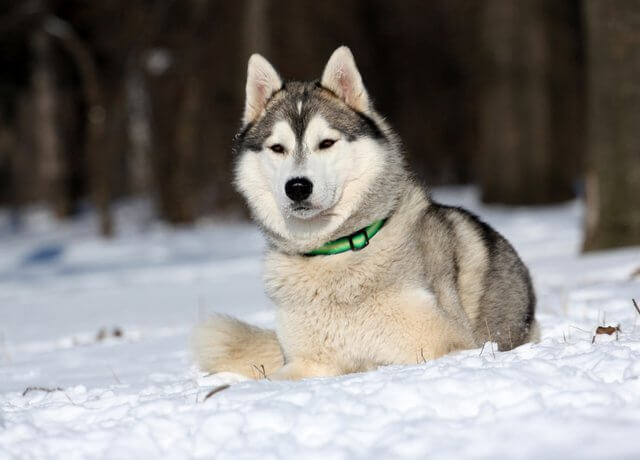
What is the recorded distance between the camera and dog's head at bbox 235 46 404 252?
3953 millimetres

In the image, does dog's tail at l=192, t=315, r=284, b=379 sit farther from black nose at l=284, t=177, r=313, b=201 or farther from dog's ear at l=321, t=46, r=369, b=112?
dog's ear at l=321, t=46, r=369, b=112

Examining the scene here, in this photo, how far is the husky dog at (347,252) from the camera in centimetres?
384

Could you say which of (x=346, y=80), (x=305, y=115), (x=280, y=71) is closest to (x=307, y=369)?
(x=305, y=115)

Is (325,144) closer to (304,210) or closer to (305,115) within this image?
(305,115)

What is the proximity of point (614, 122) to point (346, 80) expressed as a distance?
4.61m

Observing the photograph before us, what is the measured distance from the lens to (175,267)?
12742mm

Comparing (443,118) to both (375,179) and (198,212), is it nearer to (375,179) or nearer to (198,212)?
(198,212)

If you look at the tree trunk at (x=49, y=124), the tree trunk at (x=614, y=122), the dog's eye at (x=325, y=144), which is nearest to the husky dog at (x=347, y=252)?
the dog's eye at (x=325, y=144)

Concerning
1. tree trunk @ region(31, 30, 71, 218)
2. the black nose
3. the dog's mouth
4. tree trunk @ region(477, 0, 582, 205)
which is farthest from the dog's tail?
tree trunk @ region(31, 30, 71, 218)

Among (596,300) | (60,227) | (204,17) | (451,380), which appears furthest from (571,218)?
(60,227)

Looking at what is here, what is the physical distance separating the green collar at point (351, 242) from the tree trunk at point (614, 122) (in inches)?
186

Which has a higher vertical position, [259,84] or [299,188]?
[259,84]

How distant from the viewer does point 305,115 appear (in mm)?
4098

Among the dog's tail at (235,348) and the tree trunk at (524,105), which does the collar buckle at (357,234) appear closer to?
the dog's tail at (235,348)
